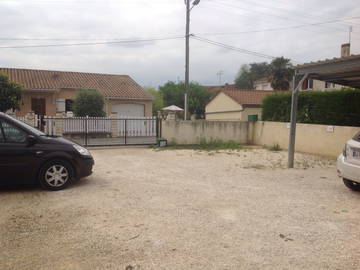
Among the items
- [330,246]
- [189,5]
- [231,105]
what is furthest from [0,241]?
[231,105]

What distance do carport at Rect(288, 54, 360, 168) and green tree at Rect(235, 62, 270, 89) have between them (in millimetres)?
48137

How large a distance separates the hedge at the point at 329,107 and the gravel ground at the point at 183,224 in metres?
5.49

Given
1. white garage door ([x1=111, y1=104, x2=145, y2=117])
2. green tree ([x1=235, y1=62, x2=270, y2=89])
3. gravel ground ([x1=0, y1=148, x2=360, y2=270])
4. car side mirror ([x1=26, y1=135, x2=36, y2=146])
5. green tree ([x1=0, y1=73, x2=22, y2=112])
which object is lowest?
gravel ground ([x1=0, y1=148, x2=360, y2=270])

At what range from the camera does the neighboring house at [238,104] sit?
990 inches

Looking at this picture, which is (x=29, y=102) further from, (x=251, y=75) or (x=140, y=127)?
(x=251, y=75)

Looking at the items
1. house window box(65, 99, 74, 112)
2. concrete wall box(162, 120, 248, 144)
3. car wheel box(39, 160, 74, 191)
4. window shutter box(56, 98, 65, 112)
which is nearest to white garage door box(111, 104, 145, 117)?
house window box(65, 99, 74, 112)

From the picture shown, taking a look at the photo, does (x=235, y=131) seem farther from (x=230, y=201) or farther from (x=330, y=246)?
(x=330, y=246)

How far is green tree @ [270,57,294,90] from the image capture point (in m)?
27.6

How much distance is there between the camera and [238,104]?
25.5 m

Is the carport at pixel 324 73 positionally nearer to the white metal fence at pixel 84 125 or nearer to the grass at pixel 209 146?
the grass at pixel 209 146

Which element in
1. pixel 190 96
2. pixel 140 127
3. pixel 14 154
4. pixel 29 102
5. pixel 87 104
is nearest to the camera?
pixel 14 154

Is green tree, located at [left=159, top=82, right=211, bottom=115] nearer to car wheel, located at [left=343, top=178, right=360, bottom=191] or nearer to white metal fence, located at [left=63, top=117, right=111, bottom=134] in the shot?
white metal fence, located at [left=63, top=117, right=111, bottom=134]

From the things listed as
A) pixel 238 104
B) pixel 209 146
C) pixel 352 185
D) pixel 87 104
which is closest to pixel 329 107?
pixel 209 146

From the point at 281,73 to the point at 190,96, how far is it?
17.2 metres
